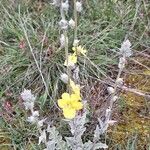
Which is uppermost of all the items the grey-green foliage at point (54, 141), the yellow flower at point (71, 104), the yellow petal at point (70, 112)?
the yellow flower at point (71, 104)

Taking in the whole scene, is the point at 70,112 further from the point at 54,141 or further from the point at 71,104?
the point at 54,141

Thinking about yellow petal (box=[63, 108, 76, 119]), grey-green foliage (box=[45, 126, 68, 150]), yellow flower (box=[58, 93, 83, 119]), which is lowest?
grey-green foliage (box=[45, 126, 68, 150])

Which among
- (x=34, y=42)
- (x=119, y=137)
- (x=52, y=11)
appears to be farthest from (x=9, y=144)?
(x=52, y=11)

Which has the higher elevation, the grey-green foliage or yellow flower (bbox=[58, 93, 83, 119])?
yellow flower (bbox=[58, 93, 83, 119])

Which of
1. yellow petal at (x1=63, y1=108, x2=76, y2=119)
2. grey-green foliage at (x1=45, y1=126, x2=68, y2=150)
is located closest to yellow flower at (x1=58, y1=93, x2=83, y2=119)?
yellow petal at (x1=63, y1=108, x2=76, y2=119)

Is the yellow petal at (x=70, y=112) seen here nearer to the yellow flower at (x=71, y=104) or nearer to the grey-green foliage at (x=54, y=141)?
the yellow flower at (x=71, y=104)

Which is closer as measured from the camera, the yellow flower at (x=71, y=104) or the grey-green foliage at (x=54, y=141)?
the yellow flower at (x=71, y=104)

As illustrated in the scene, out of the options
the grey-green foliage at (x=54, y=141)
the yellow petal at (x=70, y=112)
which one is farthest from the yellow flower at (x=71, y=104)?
the grey-green foliage at (x=54, y=141)

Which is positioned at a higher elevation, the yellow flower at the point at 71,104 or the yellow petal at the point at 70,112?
the yellow flower at the point at 71,104

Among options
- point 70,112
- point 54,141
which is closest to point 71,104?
point 70,112

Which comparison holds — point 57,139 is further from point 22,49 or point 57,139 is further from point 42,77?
point 22,49

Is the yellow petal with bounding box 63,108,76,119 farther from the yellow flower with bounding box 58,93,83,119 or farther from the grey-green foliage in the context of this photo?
the grey-green foliage
